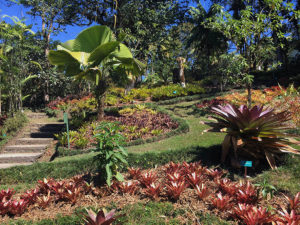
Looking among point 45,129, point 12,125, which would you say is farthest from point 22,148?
point 45,129

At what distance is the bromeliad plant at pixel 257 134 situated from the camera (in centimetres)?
408

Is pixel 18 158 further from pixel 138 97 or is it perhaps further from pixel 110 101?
pixel 138 97

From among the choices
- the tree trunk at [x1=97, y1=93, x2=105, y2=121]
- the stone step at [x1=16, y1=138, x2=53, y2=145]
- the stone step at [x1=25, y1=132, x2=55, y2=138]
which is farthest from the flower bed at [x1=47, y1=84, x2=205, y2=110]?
the stone step at [x1=16, y1=138, x2=53, y2=145]

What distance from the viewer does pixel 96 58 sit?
8852 millimetres

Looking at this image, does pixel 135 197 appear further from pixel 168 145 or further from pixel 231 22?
pixel 231 22

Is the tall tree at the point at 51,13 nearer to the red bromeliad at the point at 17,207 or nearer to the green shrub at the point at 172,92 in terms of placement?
the green shrub at the point at 172,92

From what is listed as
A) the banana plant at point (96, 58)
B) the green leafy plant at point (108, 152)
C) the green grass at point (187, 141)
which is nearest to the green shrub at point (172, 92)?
the banana plant at point (96, 58)

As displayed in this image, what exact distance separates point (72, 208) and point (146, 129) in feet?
17.5

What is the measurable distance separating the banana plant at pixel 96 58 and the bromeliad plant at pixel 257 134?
5.70 meters

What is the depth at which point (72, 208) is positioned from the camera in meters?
3.39

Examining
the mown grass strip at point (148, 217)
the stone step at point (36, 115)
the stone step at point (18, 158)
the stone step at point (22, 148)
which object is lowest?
the stone step at point (18, 158)

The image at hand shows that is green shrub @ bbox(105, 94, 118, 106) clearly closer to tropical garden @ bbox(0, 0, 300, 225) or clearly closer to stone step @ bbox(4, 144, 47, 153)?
tropical garden @ bbox(0, 0, 300, 225)

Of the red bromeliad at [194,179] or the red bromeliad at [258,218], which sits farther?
the red bromeliad at [194,179]

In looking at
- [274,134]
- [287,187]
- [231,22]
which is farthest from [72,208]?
[231,22]
